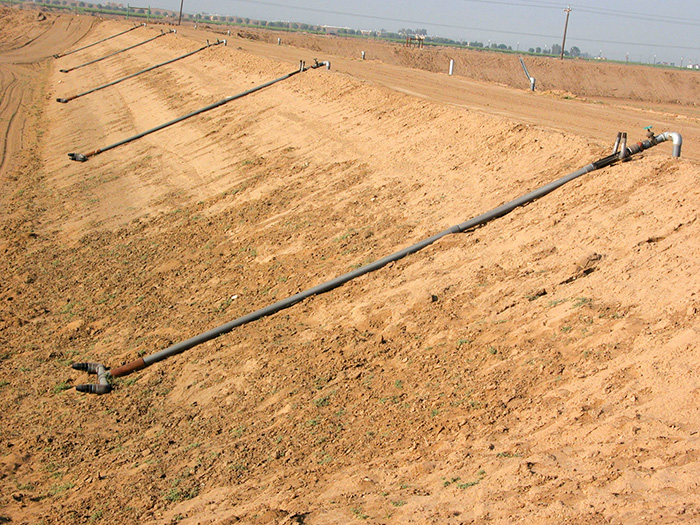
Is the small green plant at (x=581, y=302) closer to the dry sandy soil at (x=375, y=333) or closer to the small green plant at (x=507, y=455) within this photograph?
the dry sandy soil at (x=375, y=333)

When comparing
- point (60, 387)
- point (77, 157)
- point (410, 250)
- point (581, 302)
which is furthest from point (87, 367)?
point (77, 157)

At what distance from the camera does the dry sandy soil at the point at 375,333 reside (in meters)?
5.80

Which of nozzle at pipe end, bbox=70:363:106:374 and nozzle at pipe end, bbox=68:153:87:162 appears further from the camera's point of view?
nozzle at pipe end, bbox=68:153:87:162

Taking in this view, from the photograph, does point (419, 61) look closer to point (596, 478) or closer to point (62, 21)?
point (62, 21)

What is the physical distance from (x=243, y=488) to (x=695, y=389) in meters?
3.98

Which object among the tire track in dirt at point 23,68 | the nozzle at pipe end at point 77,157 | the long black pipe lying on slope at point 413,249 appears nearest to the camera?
the long black pipe lying on slope at point 413,249

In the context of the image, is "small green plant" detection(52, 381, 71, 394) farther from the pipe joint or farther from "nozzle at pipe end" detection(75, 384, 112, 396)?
"nozzle at pipe end" detection(75, 384, 112, 396)

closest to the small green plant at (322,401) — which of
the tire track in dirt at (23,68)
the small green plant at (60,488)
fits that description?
the small green plant at (60,488)

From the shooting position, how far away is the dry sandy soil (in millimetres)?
5805

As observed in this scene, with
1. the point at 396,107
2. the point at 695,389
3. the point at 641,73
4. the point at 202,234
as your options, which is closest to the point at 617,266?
the point at 695,389

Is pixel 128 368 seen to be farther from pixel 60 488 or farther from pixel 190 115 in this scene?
pixel 190 115

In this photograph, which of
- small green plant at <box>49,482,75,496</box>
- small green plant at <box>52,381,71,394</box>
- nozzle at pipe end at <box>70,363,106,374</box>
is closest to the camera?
small green plant at <box>49,482,75,496</box>

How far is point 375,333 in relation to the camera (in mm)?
8656

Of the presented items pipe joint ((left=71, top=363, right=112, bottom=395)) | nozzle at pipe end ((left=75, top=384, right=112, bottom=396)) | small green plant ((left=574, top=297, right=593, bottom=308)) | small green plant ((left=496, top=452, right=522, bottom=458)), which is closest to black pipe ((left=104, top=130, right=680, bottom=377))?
pipe joint ((left=71, top=363, right=112, bottom=395))
